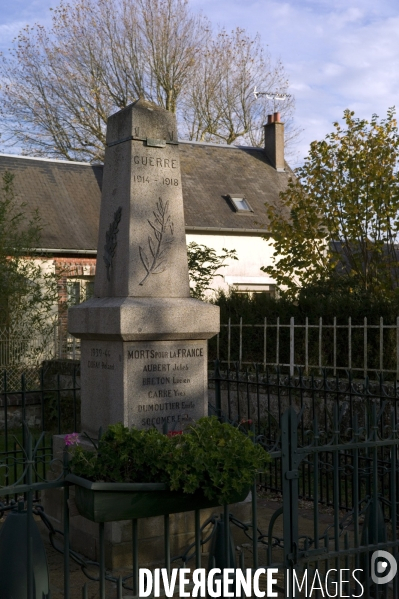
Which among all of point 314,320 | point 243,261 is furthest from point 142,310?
point 243,261

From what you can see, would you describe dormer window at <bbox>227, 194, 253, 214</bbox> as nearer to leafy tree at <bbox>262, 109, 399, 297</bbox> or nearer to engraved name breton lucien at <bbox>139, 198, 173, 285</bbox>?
leafy tree at <bbox>262, 109, 399, 297</bbox>

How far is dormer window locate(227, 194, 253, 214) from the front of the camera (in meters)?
20.4

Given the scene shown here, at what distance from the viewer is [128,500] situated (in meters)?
3.21

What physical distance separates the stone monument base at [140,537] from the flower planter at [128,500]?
171 cm

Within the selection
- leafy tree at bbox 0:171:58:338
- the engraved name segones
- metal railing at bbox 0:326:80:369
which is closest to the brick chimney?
leafy tree at bbox 0:171:58:338

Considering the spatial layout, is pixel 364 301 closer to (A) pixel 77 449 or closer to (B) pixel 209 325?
(B) pixel 209 325

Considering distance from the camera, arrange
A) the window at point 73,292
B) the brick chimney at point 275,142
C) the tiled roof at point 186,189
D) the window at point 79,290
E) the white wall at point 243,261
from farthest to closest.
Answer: the brick chimney at point 275,142, the white wall at point 243,261, the tiled roof at point 186,189, the window at point 73,292, the window at point 79,290

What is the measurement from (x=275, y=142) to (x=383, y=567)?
1997 centimetres

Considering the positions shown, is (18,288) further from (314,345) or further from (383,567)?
(383,567)

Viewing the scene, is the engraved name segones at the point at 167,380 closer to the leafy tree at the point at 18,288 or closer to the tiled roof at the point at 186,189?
the leafy tree at the point at 18,288

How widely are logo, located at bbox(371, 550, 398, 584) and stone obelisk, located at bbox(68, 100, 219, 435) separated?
1866 mm

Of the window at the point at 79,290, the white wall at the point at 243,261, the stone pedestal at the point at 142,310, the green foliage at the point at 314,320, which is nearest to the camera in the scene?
the stone pedestal at the point at 142,310

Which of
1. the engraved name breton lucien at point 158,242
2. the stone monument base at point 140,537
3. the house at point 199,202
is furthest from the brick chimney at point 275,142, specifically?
the stone monument base at point 140,537

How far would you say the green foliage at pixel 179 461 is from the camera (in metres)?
3.26
